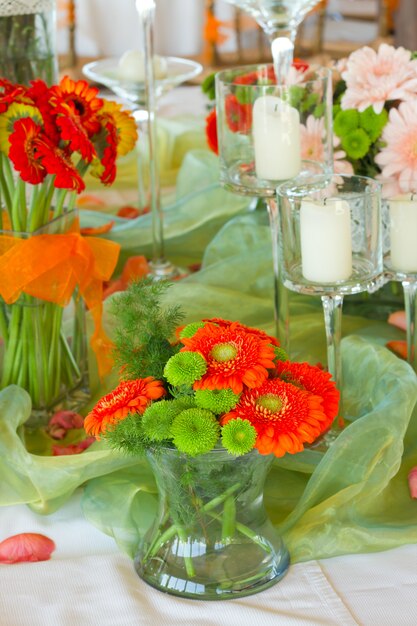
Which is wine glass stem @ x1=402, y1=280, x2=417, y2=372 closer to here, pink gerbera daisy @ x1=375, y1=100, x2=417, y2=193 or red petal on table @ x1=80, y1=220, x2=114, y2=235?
pink gerbera daisy @ x1=375, y1=100, x2=417, y2=193

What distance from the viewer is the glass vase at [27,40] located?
1.25 m

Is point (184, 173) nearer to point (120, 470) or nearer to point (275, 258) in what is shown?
point (275, 258)

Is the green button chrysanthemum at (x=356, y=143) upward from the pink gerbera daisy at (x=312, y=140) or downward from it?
downward

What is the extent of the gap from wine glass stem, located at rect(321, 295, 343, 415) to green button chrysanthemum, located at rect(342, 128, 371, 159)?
11.3 inches

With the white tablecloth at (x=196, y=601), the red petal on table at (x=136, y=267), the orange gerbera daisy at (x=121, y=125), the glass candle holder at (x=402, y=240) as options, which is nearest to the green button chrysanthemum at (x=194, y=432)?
the white tablecloth at (x=196, y=601)

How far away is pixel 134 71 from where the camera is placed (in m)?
1.56

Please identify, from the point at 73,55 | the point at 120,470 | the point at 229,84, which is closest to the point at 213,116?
the point at 229,84

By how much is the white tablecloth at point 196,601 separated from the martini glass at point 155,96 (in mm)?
603

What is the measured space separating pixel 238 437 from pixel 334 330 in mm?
267

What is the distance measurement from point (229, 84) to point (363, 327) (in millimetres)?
337

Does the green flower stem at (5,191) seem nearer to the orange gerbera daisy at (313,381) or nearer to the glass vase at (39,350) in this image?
the glass vase at (39,350)

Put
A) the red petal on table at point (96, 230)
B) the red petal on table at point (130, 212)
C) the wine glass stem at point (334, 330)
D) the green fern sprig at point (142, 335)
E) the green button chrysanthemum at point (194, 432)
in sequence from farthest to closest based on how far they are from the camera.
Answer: the red petal on table at point (130, 212), the red petal on table at point (96, 230), the wine glass stem at point (334, 330), the green fern sprig at point (142, 335), the green button chrysanthemum at point (194, 432)

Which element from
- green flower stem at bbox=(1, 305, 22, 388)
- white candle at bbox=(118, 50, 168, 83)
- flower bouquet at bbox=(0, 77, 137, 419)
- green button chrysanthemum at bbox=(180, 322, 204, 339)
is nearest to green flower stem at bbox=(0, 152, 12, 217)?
flower bouquet at bbox=(0, 77, 137, 419)

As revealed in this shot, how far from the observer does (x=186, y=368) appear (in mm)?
772
